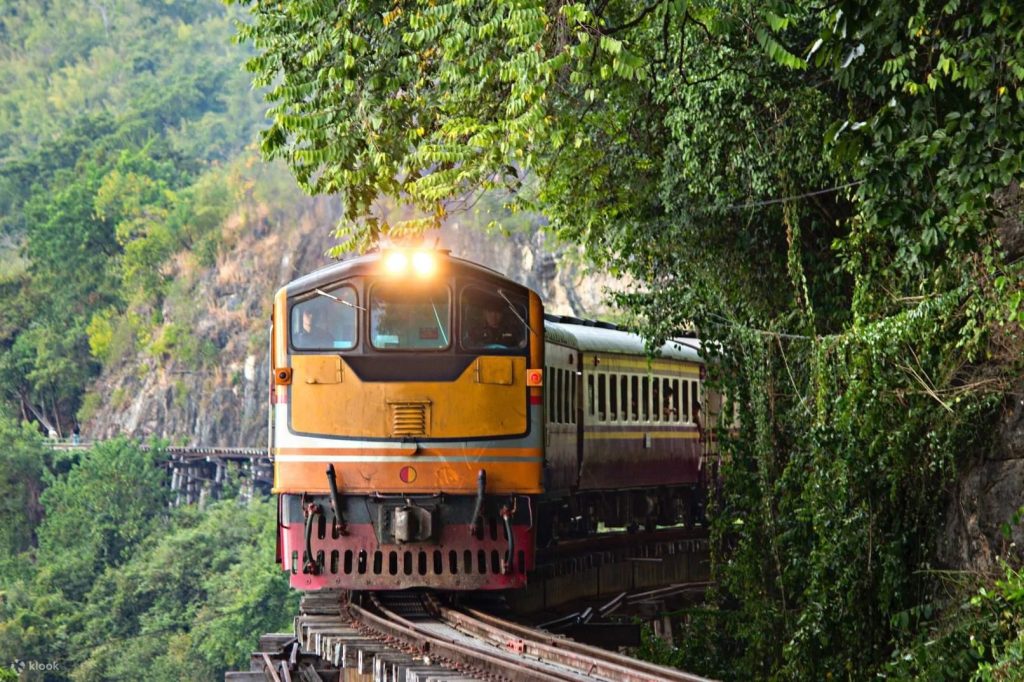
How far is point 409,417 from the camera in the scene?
1195 cm

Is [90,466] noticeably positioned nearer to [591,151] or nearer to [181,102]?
[181,102]

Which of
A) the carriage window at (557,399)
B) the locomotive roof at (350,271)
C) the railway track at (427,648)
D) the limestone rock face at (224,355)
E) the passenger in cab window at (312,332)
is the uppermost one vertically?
the limestone rock face at (224,355)

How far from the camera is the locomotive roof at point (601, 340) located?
1445cm

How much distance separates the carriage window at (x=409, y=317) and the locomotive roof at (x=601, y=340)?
1.67 metres

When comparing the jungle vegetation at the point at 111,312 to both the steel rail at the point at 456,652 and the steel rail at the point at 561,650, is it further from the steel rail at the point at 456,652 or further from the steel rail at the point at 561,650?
the steel rail at the point at 561,650

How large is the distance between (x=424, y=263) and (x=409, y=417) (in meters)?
1.21

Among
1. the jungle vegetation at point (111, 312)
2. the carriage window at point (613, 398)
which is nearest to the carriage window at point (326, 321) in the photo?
the carriage window at point (613, 398)

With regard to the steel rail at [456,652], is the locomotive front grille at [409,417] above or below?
above

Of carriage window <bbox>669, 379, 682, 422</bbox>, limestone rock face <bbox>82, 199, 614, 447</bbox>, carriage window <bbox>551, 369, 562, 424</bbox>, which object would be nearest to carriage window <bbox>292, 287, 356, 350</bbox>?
carriage window <bbox>551, 369, 562, 424</bbox>

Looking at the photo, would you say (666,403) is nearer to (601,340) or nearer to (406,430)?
(601,340)

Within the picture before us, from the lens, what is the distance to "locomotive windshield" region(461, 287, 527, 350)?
12.1m

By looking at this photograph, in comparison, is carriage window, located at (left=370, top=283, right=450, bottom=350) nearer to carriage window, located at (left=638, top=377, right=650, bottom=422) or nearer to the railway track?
the railway track

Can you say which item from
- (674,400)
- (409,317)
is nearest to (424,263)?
(409,317)

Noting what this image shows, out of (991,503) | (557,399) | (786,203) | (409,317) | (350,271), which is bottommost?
(991,503)
